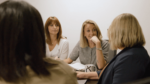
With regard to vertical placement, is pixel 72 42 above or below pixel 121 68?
below

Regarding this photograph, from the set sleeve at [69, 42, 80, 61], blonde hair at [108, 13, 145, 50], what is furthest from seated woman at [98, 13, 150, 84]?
sleeve at [69, 42, 80, 61]

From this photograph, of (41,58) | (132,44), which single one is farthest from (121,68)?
(41,58)

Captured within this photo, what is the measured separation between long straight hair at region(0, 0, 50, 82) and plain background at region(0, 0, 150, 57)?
7.57 ft

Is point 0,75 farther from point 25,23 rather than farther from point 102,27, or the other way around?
point 102,27

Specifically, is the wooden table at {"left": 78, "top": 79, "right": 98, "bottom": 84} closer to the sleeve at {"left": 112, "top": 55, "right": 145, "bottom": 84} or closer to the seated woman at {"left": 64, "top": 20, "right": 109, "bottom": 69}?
the sleeve at {"left": 112, "top": 55, "right": 145, "bottom": 84}

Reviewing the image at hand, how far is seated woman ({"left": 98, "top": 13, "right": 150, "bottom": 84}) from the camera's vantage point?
0.76 meters

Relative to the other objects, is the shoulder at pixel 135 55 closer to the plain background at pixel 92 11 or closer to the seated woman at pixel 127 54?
the seated woman at pixel 127 54

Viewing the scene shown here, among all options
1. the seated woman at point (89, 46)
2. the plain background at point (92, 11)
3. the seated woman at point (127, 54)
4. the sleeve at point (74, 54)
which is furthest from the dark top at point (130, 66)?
the plain background at point (92, 11)

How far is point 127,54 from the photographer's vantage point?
0.79 m

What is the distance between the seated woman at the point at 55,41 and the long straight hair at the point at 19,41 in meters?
1.29

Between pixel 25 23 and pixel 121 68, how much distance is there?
0.62 meters

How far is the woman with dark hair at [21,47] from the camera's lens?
471 millimetres

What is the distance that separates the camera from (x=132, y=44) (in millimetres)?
855

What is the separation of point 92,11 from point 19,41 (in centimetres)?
240
